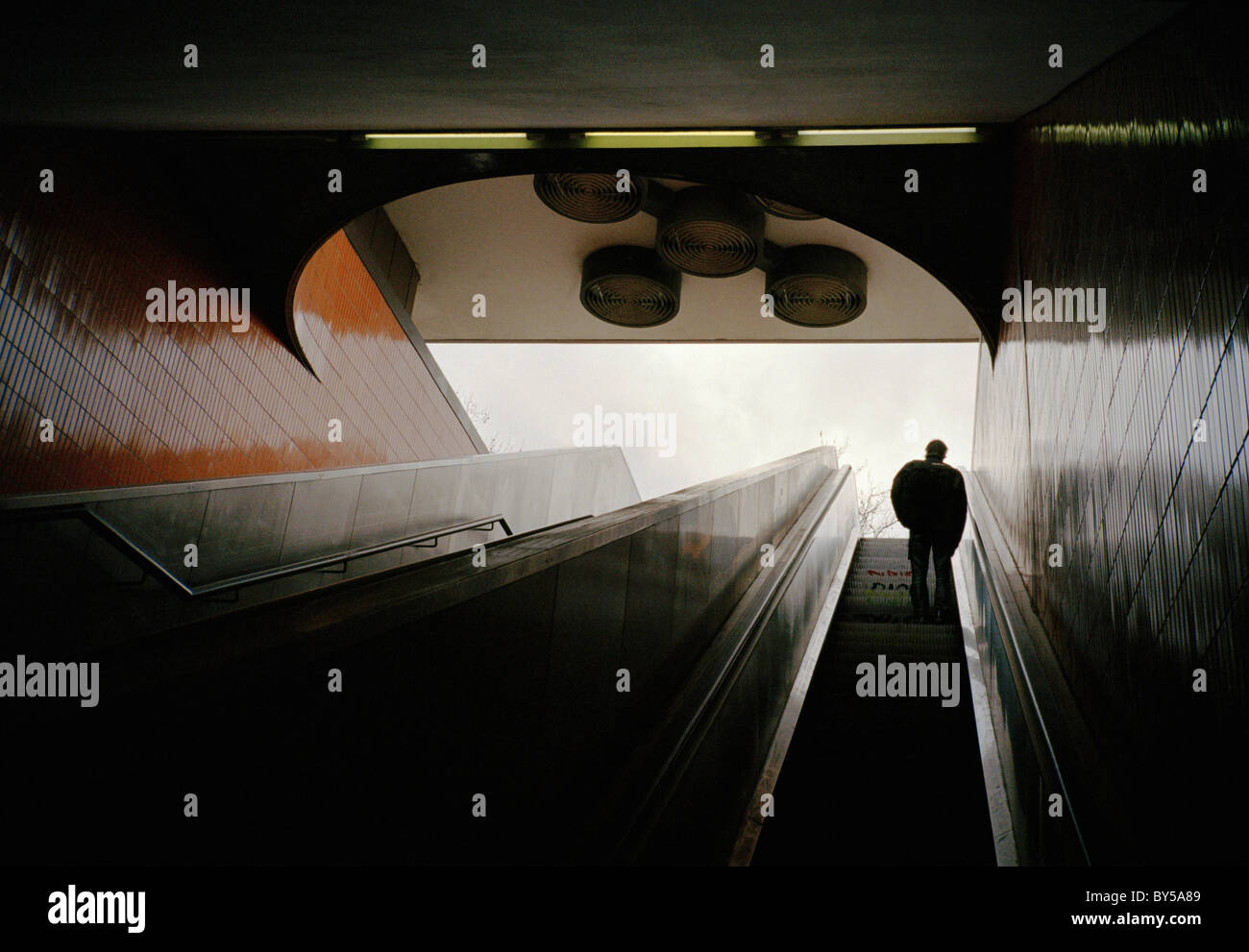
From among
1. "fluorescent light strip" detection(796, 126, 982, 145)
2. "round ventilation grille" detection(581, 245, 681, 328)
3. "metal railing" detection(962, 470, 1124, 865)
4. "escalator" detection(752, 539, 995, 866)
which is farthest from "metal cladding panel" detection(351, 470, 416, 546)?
"metal railing" detection(962, 470, 1124, 865)

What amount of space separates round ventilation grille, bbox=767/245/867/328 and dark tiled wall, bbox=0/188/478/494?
430 cm

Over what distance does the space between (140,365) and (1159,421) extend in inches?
229

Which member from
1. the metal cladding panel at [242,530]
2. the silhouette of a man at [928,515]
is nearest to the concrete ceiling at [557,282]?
the silhouette of a man at [928,515]

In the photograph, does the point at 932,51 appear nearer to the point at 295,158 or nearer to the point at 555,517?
the point at 295,158

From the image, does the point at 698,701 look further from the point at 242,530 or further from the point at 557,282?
the point at 557,282

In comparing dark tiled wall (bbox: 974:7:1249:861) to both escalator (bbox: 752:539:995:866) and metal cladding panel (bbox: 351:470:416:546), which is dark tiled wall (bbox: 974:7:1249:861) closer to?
escalator (bbox: 752:539:995:866)

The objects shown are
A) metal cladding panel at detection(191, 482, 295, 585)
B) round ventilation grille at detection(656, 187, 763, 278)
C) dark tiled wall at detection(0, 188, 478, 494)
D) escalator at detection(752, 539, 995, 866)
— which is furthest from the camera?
round ventilation grille at detection(656, 187, 763, 278)

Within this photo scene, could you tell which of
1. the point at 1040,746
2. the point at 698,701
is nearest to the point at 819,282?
the point at 698,701

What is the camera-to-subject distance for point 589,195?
667cm

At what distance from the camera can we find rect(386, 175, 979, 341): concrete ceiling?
870cm

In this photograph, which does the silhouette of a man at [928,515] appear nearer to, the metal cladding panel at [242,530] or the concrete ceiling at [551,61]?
the concrete ceiling at [551,61]

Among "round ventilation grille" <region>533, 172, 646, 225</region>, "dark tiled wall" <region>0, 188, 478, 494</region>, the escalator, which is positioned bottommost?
the escalator

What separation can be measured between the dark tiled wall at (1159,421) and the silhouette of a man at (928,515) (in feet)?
7.15

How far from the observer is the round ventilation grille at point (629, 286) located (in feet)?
28.6
